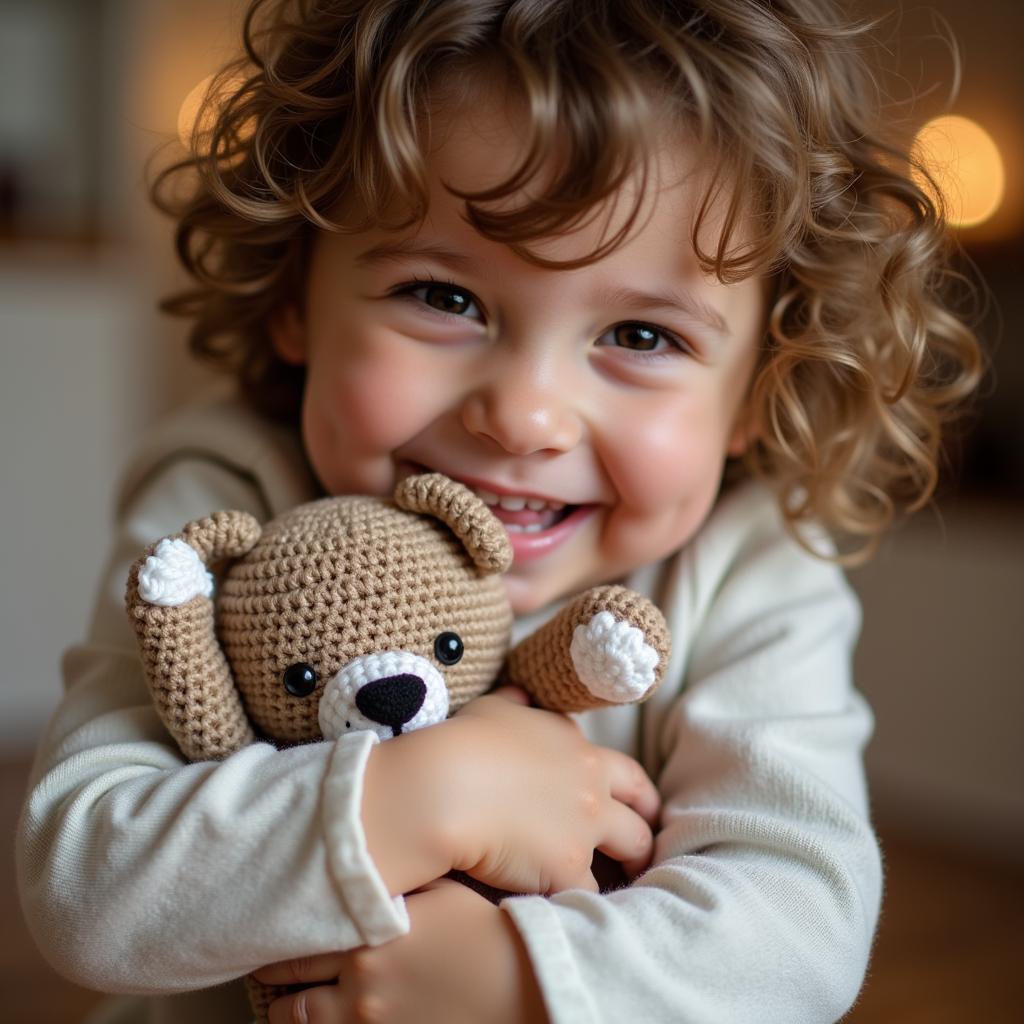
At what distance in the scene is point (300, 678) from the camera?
0.61 metres

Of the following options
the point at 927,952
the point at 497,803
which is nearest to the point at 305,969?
the point at 497,803

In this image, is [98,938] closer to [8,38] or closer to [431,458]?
[431,458]

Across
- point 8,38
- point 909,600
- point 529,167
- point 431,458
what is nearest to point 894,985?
point 909,600

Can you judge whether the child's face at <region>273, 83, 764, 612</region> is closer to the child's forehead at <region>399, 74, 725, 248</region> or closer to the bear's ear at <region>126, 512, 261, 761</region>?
the child's forehead at <region>399, 74, 725, 248</region>

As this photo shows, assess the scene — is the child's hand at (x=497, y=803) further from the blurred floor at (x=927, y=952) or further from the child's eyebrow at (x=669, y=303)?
the blurred floor at (x=927, y=952)

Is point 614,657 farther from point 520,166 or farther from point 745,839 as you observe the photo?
point 520,166

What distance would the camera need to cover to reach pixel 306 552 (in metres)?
Result: 0.64

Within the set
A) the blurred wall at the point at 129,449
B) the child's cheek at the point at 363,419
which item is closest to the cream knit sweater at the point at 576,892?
the child's cheek at the point at 363,419

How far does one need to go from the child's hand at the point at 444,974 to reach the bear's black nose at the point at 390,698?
100 millimetres

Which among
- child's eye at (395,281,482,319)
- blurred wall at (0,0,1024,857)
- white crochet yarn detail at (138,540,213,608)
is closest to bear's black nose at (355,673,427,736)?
white crochet yarn detail at (138,540,213,608)

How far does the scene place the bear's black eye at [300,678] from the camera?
0.61 m

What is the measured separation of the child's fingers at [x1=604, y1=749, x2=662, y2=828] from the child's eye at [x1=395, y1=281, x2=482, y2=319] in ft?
0.97

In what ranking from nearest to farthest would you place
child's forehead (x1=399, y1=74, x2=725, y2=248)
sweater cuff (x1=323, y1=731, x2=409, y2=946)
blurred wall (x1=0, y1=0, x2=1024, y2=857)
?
1. sweater cuff (x1=323, y1=731, x2=409, y2=946)
2. child's forehead (x1=399, y1=74, x2=725, y2=248)
3. blurred wall (x1=0, y1=0, x2=1024, y2=857)

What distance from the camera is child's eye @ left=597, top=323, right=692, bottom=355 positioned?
0.73 meters
